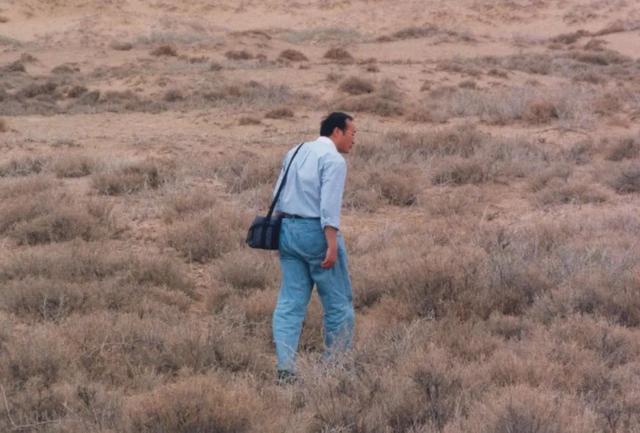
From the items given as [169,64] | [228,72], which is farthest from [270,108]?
[169,64]

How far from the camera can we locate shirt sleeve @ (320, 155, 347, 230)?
524 cm

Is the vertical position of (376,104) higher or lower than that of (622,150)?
lower

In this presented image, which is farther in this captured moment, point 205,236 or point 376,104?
point 376,104

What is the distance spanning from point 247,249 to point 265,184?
3.29m

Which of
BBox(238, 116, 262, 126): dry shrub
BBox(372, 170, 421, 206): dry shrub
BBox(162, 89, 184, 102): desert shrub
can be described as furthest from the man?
BBox(162, 89, 184, 102): desert shrub

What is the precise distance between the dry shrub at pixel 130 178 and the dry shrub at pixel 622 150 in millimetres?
7308

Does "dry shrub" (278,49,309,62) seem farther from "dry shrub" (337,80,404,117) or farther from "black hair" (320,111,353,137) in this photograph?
"black hair" (320,111,353,137)

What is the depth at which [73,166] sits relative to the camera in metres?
12.2

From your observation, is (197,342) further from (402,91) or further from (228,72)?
(228,72)

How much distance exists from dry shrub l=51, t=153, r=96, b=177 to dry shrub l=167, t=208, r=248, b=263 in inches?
143

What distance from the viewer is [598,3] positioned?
52.6 metres

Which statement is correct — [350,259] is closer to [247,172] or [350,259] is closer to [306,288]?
[306,288]

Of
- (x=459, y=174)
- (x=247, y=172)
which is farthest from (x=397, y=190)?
(x=247, y=172)

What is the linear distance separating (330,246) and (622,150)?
33.3ft
